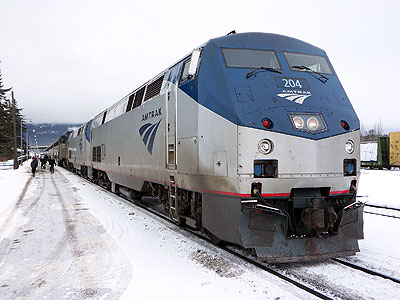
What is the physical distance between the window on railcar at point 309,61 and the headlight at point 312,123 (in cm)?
120

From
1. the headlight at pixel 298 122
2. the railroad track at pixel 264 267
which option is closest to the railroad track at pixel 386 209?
the railroad track at pixel 264 267

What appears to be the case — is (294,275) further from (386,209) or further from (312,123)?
(386,209)

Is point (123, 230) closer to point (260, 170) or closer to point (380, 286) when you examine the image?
point (260, 170)

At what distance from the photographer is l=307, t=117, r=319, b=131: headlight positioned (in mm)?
5297

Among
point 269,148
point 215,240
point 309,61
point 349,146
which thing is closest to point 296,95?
point 269,148

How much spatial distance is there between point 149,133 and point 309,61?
4.23 m

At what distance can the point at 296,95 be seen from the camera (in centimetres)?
555

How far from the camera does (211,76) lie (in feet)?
19.1

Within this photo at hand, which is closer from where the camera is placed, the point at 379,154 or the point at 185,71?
the point at 185,71

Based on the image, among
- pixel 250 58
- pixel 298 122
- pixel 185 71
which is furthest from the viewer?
pixel 185 71

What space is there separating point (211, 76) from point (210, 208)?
2.19m

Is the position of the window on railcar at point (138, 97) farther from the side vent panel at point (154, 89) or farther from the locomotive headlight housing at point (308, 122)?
the locomotive headlight housing at point (308, 122)

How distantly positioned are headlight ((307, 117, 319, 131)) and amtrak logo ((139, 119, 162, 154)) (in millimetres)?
3740

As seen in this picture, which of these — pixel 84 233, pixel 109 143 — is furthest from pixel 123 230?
pixel 109 143
